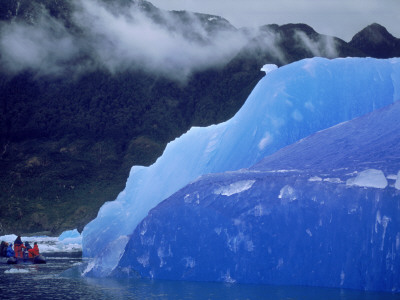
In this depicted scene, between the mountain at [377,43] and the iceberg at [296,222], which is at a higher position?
the mountain at [377,43]

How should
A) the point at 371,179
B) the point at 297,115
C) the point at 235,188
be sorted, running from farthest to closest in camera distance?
the point at 297,115 < the point at 235,188 < the point at 371,179

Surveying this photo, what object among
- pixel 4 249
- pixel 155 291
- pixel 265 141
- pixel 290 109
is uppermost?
pixel 290 109

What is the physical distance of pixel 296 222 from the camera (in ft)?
46.1

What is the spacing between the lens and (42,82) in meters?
111

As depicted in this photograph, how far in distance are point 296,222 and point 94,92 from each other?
3964 inches

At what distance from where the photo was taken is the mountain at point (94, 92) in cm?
8519

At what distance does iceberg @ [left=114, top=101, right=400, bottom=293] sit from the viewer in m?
13.0

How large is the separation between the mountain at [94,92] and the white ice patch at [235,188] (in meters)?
61.3

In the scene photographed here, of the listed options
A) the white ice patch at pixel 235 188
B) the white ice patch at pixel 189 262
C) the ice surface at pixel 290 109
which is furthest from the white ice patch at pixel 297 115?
the white ice patch at pixel 189 262

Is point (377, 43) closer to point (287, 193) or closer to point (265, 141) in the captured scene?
point (265, 141)

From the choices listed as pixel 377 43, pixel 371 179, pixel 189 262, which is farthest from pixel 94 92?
pixel 371 179

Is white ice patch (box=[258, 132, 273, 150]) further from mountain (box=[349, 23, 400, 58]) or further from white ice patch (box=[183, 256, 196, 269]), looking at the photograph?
mountain (box=[349, 23, 400, 58])

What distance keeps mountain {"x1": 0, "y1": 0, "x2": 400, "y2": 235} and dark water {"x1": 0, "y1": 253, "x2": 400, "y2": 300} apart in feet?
196

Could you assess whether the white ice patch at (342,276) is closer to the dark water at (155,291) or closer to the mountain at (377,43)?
the dark water at (155,291)
